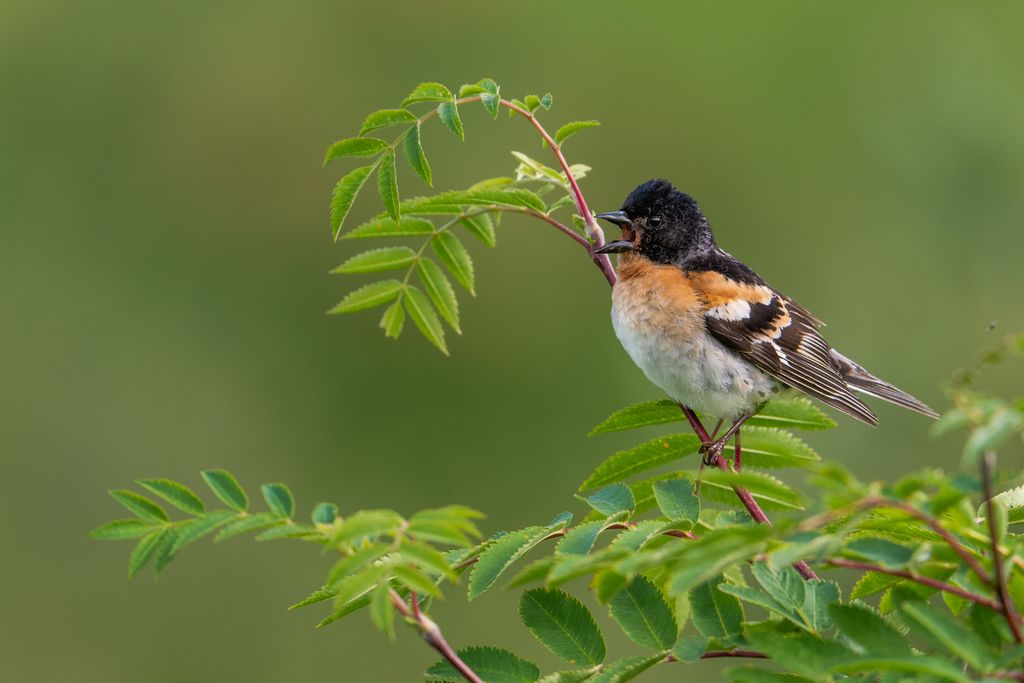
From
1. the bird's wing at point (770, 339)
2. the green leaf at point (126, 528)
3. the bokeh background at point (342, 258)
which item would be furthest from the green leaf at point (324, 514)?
the bokeh background at point (342, 258)

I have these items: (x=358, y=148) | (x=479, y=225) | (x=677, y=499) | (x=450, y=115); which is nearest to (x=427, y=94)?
(x=450, y=115)

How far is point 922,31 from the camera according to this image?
11453 mm

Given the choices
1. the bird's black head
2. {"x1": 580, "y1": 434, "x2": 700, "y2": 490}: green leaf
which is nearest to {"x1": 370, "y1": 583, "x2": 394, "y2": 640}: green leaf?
{"x1": 580, "y1": 434, "x2": 700, "y2": 490}: green leaf

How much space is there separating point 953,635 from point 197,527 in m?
1.10

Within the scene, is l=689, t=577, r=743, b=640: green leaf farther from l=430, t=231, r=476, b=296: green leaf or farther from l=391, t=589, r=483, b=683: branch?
l=430, t=231, r=476, b=296: green leaf

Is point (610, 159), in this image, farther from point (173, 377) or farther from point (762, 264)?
point (173, 377)

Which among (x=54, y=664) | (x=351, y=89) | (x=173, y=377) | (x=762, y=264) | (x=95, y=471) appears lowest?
(x=54, y=664)

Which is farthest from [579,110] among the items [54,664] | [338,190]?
[338,190]

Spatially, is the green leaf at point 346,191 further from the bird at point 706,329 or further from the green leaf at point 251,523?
the bird at point 706,329

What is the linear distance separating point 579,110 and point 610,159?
1.12m

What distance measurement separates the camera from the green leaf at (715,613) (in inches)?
78.7

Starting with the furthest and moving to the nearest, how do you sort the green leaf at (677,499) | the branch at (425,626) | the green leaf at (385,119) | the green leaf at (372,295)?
the green leaf at (372,295) < the green leaf at (385,119) < the green leaf at (677,499) < the branch at (425,626)

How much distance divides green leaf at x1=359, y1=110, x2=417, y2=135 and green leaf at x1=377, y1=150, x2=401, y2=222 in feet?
0.23

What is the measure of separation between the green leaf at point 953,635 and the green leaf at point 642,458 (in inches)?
46.0
